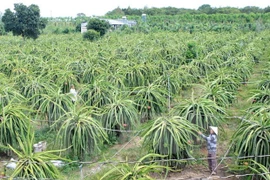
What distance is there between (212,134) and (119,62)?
486cm

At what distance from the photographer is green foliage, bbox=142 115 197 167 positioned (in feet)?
14.9

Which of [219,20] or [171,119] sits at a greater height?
[219,20]

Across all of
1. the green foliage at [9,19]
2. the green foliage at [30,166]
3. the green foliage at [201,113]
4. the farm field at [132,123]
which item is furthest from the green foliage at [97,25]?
the green foliage at [30,166]

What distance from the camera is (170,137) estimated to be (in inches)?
181

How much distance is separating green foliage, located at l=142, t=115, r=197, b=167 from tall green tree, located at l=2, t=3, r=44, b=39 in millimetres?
17479

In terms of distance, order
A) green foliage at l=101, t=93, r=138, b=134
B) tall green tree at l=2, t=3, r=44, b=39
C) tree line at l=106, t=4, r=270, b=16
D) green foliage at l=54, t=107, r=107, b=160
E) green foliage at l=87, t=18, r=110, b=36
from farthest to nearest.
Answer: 1. tree line at l=106, t=4, r=270, b=16
2. green foliage at l=87, t=18, r=110, b=36
3. tall green tree at l=2, t=3, r=44, b=39
4. green foliage at l=101, t=93, r=138, b=134
5. green foliage at l=54, t=107, r=107, b=160

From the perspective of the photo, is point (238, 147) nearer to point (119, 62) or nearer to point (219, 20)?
point (119, 62)

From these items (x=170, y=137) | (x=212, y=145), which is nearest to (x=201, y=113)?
(x=212, y=145)

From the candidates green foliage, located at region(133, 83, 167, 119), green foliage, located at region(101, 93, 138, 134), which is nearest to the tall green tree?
green foliage, located at region(133, 83, 167, 119)

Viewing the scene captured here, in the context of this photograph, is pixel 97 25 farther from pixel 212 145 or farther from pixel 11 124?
pixel 212 145

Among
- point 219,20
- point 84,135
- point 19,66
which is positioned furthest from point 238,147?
point 219,20

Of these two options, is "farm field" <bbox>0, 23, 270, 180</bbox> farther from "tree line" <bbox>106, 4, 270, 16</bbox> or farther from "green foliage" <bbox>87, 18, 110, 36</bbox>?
"tree line" <bbox>106, 4, 270, 16</bbox>

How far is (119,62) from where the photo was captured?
9.16 meters

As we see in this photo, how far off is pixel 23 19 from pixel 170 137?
17.9 metres
